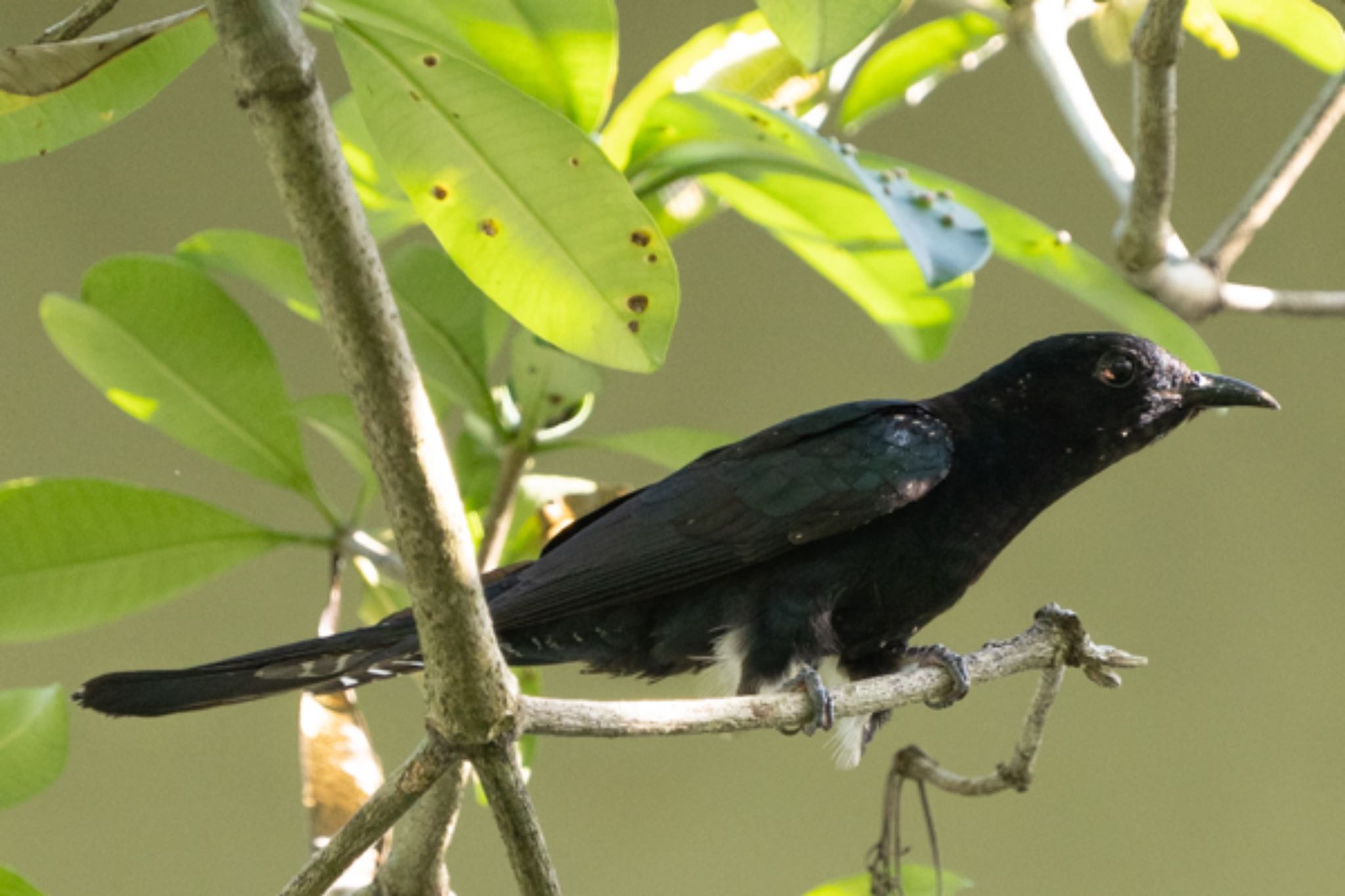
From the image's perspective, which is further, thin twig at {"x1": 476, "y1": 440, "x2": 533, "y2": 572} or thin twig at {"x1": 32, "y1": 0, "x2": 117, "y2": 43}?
thin twig at {"x1": 476, "y1": 440, "x2": 533, "y2": 572}

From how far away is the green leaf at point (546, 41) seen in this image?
1.20 meters

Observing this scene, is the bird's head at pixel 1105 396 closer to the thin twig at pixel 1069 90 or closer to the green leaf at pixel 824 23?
the thin twig at pixel 1069 90

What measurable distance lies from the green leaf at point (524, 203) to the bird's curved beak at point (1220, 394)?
600 mm

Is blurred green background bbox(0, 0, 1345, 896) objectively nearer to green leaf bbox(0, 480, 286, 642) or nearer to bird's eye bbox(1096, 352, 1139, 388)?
green leaf bbox(0, 480, 286, 642)

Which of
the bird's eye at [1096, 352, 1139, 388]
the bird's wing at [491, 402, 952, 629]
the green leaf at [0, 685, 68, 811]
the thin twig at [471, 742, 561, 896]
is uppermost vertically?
the bird's eye at [1096, 352, 1139, 388]

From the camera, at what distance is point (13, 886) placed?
45.0 inches

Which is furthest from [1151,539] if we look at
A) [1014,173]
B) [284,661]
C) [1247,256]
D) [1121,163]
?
[284,661]

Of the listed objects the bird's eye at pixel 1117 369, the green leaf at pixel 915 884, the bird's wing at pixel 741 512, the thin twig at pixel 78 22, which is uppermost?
the thin twig at pixel 78 22

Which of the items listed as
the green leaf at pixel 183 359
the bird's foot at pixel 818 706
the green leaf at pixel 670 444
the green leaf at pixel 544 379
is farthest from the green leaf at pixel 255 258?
the bird's foot at pixel 818 706

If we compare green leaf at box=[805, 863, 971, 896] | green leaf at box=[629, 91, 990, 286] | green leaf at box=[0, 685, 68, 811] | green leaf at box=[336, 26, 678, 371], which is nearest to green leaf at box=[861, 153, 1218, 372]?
green leaf at box=[629, 91, 990, 286]

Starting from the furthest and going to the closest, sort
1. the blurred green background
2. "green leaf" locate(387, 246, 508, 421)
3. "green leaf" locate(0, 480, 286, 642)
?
the blurred green background < "green leaf" locate(387, 246, 508, 421) < "green leaf" locate(0, 480, 286, 642)

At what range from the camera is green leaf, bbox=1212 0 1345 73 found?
154 centimetres

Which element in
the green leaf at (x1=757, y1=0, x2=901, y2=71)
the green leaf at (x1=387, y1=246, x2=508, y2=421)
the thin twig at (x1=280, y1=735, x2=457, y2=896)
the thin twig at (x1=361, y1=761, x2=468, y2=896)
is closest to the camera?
the thin twig at (x1=280, y1=735, x2=457, y2=896)

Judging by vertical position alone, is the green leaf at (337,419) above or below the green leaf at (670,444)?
above
